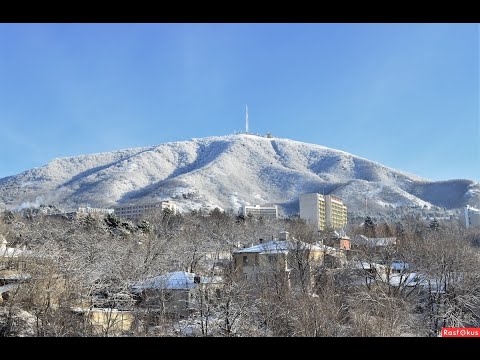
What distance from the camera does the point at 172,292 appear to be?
9.59 meters

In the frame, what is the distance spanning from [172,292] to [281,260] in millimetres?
4090

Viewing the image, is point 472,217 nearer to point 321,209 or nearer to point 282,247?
point 321,209

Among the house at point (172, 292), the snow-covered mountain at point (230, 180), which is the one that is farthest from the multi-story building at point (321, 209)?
the house at point (172, 292)

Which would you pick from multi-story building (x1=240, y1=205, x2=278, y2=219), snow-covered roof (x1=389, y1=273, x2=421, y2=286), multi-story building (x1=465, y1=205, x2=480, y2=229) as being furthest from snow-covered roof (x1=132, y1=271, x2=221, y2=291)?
multi-story building (x1=240, y1=205, x2=278, y2=219)

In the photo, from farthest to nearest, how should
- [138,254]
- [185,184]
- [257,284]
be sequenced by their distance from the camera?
[185,184], [138,254], [257,284]

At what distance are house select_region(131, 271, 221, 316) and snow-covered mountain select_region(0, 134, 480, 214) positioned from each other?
32901 millimetres

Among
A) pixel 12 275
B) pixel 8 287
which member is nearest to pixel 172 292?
pixel 8 287
